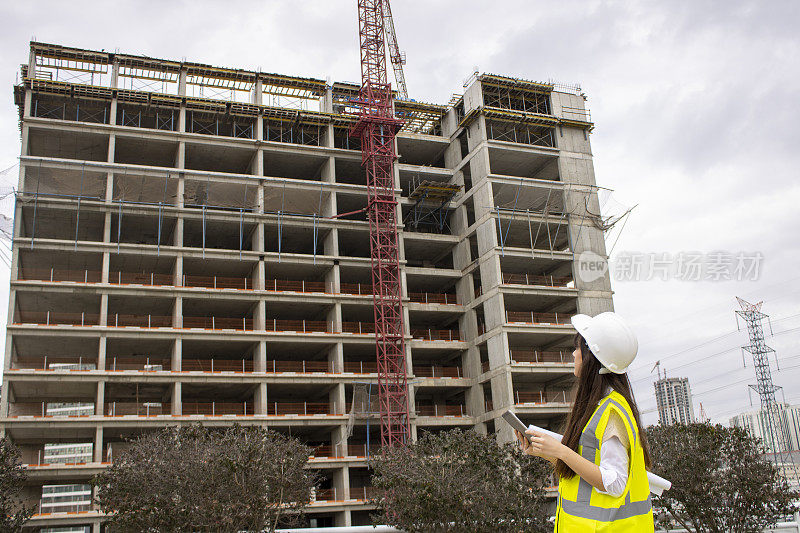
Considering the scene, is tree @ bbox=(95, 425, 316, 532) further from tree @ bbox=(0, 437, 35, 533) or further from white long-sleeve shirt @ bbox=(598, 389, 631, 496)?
white long-sleeve shirt @ bbox=(598, 389, 631, 496)

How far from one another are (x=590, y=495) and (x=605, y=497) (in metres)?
0.09

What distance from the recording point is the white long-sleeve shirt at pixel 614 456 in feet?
14.6

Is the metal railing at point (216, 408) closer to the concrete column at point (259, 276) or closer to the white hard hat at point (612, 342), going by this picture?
Result: the concrete column at point (259, 276)

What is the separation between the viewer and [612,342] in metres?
4.71

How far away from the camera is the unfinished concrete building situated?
57.6 meters

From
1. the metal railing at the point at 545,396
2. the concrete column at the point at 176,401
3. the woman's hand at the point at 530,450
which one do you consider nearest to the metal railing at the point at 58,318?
the concrete column at the point at 176,401

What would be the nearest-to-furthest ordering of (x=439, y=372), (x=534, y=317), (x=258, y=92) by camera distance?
(x=258, y=92)
(x=439, y=372)
(x=534, y=317)

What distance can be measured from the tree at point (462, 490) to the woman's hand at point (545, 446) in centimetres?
2554

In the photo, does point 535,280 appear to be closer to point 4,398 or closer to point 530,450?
point 4,398

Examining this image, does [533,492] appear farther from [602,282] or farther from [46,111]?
[46,111]

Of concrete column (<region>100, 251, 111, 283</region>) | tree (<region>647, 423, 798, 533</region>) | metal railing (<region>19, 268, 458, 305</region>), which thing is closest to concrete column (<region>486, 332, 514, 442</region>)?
metal railing (<region>19, 268, 458, 305</region>)

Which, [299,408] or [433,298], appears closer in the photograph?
[299,408]

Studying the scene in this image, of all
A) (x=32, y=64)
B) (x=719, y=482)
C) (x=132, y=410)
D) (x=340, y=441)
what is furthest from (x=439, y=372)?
(x=32, y=64)

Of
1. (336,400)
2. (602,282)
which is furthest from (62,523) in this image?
(602,282)
